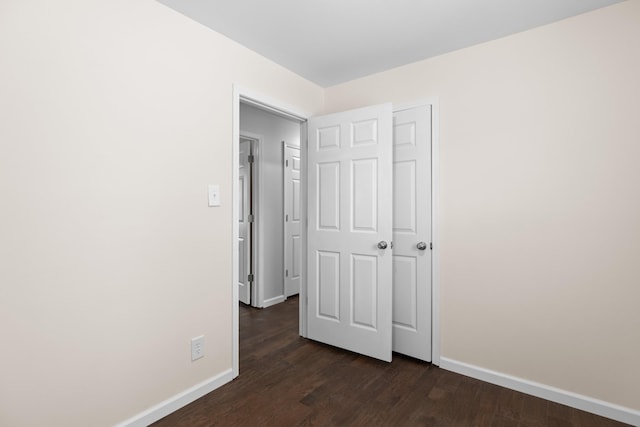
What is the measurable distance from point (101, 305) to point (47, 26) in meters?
1.31

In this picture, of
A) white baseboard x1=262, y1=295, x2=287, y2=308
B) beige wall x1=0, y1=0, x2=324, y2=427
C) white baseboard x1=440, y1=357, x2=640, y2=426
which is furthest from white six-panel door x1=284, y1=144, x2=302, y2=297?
white baseboard x1=440, y1=357, x2=640, y2=426

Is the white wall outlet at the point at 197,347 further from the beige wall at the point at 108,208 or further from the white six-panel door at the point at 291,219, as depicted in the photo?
the white six-panel door at the point at 291,219

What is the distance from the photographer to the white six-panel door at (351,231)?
8.07 ft

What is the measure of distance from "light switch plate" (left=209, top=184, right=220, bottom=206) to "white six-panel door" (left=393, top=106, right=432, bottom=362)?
138cm

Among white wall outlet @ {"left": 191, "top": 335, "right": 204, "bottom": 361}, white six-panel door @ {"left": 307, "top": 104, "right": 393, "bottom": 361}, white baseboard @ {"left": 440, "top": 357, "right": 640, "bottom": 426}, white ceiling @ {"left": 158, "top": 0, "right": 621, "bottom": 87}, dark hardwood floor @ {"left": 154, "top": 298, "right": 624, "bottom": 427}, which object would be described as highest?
white ceiling @ {"left": 158, "top": 0, "right": 621, "bottom": 87}

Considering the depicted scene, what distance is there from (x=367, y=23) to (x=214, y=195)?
148 cm

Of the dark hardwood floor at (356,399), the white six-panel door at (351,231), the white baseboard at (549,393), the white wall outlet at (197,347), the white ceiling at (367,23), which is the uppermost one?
the white ceiling at (367,23)

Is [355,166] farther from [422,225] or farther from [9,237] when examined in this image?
[9,237]

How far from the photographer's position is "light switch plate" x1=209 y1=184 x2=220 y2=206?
6.82 ft

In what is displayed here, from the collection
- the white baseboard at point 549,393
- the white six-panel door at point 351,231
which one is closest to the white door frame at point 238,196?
the white baseboard at point 549,393

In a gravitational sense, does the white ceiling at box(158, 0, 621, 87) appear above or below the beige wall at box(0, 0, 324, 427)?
above

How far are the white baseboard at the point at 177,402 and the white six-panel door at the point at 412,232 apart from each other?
138 centimetres

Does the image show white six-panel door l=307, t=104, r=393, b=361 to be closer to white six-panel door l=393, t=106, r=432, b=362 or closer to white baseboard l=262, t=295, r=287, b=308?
white six-panel door l=393, t=106, r=432, b=362

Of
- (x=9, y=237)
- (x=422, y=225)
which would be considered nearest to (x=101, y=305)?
(x=9, y=237)
